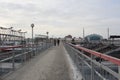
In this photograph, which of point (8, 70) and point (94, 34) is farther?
point (94, 34)

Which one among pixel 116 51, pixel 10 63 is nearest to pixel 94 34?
pixel 116 51

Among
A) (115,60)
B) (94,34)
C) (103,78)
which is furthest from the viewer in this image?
(94,34)

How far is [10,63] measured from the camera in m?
13.0

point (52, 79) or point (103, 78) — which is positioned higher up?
point (103, 78)

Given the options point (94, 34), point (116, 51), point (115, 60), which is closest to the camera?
point (115, 60)

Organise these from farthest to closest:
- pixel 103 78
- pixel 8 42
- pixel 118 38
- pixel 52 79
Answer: pixel 118 38 → pixel 8 42 → pixel 52 79 → pixel 103 78

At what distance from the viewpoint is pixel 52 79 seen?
10.9 metres

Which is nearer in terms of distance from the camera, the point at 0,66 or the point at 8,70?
the point at 0,66

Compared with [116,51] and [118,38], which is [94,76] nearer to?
[116,51]

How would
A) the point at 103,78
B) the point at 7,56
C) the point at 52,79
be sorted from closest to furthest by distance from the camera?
the point at 103,78 → the point at 52,79 → the point at 7,56

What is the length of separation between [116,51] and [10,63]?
3771cm

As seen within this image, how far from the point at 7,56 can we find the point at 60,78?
2714mm

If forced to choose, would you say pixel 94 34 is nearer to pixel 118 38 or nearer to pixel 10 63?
pixel 118 38

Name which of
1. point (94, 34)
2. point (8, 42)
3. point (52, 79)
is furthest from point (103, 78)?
point (94, 34)
